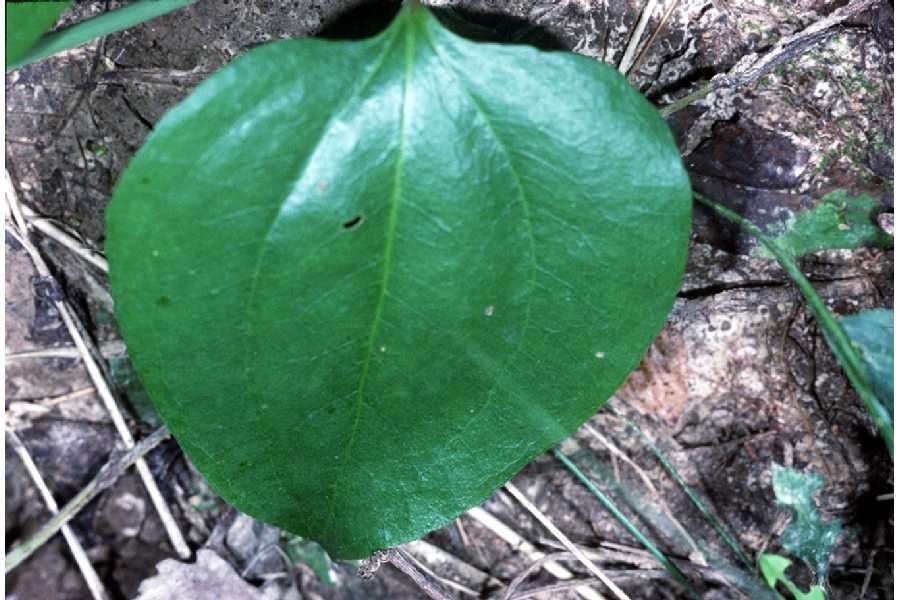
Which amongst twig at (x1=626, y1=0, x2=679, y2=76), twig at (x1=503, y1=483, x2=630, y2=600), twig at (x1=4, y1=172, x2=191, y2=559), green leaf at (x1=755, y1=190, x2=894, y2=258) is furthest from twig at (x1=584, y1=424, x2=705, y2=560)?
twig at (x1=4, y1=172, x2=191, y2=559)

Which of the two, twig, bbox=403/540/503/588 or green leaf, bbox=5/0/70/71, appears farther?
twig, bbox=403/540/503/588

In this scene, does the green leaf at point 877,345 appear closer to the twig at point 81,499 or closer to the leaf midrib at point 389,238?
the leaf midrib at point 389,238

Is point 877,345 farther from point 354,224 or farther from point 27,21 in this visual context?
point 27,21

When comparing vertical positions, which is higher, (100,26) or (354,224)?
(100,26)

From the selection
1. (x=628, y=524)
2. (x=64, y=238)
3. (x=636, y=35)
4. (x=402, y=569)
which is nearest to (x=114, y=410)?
(x=64, y=238)

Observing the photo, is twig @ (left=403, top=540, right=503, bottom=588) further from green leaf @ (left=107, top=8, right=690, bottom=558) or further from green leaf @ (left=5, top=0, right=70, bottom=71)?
green leaf @ (left=5, top=0, right=70, bottom=71)

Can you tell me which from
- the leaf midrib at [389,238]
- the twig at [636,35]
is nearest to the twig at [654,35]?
the twig at [636,35]
